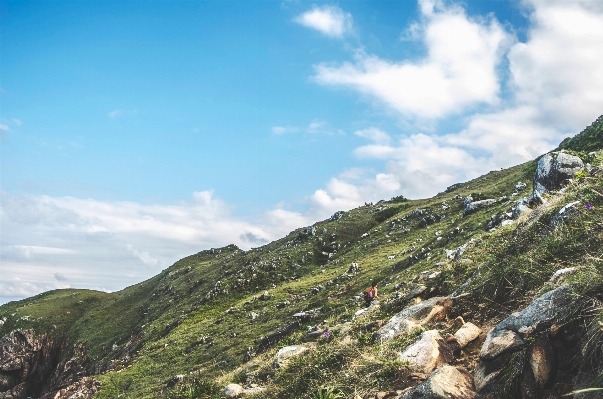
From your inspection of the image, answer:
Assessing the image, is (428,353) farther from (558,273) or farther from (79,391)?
(79,391)

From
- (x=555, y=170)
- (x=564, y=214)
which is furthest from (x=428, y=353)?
(x=555, y=170)

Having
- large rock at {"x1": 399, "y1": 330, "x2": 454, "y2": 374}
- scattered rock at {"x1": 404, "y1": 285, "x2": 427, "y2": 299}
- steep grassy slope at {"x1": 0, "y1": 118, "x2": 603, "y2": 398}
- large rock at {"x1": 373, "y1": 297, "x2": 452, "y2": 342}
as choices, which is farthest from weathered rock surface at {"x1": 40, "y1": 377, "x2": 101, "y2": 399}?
large rock at {"x1": 399, "y1": 330, "x2": 454, "y2": 374}

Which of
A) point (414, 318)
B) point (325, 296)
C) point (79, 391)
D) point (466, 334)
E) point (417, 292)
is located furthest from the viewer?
point (325, 296)

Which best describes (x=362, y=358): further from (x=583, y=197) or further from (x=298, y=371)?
(x=583, y=197)

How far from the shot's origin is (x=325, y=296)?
37.1m

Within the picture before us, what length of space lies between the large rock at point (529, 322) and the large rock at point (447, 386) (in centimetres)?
55

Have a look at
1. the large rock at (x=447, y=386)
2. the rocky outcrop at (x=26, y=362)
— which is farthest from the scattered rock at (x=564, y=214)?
the rocky outcrop at (x=26, y=362)

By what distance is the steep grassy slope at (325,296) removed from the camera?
934 centimetres

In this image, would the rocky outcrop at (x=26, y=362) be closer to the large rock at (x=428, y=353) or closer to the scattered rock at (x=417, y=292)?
the scattered rock at (x=417, y=292)

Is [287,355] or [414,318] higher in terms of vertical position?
[414,318]

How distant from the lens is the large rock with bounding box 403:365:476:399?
6.65 meters

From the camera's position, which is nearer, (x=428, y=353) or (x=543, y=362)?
(x=543, y=362)

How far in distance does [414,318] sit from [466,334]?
2631mm

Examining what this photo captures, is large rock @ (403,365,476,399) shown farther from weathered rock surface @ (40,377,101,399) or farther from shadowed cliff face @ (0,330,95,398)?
shadowed cliff face @ (0,330,95,398)
